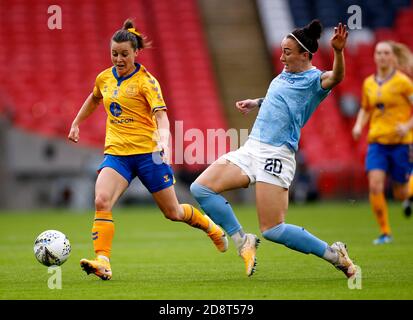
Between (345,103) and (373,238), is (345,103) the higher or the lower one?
the higher one

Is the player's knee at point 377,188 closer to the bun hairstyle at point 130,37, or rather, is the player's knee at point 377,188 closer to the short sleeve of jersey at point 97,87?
the bun hairstyle at point 130,37

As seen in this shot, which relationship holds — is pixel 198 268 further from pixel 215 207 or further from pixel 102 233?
pixel 102 233

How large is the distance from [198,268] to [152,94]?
188 centimetres

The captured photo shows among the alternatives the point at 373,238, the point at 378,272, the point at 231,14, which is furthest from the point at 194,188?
the point at 231,14

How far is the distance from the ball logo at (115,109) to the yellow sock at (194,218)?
1.11 m

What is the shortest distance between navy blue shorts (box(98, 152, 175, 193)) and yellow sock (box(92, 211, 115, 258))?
0.42 meters

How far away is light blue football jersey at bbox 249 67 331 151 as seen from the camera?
7.75 meters

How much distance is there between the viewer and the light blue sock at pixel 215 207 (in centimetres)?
803

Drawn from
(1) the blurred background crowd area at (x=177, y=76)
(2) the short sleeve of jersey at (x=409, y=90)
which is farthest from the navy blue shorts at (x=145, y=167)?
(1) the blurred background crowd area at (x=177, y=76)

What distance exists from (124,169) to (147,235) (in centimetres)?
565

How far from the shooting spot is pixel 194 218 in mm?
8742

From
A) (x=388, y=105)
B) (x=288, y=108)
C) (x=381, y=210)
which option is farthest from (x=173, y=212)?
(x=388, y=105)

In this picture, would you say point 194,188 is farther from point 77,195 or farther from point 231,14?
point 231,14

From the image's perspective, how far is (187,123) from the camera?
77.5 feet
